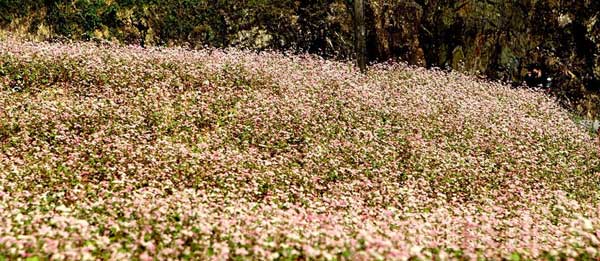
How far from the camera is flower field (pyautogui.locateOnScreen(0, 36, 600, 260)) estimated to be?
4539 millimetres

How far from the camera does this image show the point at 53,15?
20.7m

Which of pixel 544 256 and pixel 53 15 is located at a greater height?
pixel 544 256

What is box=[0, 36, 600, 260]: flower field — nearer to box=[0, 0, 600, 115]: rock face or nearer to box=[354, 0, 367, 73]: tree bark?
box=[354, 0, 367, 73]: tree bark

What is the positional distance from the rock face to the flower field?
11.6ft

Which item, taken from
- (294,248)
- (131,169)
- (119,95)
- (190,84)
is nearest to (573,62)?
(190,84)

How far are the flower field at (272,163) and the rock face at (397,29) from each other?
354 centimetres

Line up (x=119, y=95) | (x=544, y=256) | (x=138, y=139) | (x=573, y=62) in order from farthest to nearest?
1. (x=573, y=62)
2. (x=119, y=95)
3. (x=138, y=139)
4. (x=544, y=256)

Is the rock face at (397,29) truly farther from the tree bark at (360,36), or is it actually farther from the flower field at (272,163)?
the flower field at (272,163)

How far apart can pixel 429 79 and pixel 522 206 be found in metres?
8.72

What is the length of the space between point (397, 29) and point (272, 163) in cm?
1296

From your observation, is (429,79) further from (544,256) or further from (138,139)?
(544,256)

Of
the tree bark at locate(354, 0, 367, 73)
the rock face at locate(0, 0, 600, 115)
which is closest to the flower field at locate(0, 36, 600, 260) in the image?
the tree bark at locate(354, 0, 367, 73)

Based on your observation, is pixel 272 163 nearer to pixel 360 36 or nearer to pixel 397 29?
pixel 360 36

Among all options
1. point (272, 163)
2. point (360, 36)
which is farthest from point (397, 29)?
point (272, 163)
